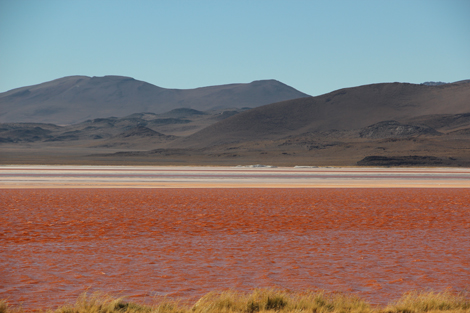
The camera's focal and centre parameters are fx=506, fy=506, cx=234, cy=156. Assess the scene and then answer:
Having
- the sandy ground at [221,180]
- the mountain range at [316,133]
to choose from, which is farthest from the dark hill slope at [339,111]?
the sandy ground at [221,180]

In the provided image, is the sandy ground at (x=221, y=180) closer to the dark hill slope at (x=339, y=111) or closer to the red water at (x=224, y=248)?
the red water at (x=224, y=248)

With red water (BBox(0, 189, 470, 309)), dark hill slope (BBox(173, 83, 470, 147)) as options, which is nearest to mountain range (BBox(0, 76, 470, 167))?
dark hill slope (BBox(173, 83, 470, 147))

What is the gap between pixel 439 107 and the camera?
516 ft

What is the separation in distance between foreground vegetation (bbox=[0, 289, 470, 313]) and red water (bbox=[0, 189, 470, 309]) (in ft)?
1.31

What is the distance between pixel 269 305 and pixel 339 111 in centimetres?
15958

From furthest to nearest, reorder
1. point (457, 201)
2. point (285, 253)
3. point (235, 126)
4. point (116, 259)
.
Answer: point (235, 126)
point (457, 201)
point (285, 253)
point (116, 259)

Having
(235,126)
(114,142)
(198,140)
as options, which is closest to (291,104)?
(235,126)

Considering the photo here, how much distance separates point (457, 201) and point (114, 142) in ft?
439

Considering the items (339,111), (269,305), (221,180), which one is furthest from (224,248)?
(339,111)

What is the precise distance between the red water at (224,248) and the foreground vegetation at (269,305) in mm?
400

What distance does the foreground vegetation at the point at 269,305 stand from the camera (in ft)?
20.8

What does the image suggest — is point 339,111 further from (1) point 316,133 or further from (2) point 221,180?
(2) point 221,180

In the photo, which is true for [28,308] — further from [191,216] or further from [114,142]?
[114,142]

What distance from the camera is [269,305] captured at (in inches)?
259
